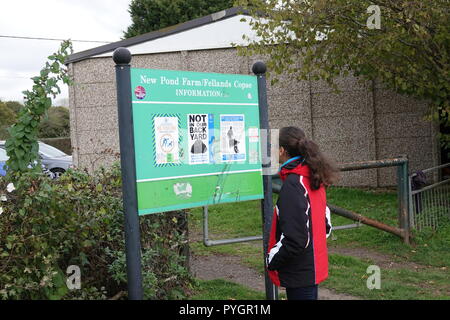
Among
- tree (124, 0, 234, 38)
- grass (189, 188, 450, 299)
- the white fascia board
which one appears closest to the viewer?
grass (189, 188, 450, 299)

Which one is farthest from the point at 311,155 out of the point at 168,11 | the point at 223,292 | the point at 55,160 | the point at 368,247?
the point at 168,11

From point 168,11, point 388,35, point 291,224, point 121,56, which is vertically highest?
point 168,11

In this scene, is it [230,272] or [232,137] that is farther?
[230,272]

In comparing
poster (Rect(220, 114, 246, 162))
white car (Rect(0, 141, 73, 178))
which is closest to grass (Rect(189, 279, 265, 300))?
poster (Rect(220, 114, 246, 162))

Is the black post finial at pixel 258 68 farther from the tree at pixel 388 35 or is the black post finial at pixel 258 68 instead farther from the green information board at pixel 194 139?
the tree at pixel 388 35

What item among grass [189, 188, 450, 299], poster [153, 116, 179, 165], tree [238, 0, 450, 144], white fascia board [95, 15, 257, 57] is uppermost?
white fascia board [95, 15, 257, 57]

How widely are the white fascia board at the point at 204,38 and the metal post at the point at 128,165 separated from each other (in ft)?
31.6

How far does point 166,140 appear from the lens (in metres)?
3.95

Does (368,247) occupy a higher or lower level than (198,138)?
lower

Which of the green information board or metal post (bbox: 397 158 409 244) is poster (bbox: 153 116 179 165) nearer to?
the green information board

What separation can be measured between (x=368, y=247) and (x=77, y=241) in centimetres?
464

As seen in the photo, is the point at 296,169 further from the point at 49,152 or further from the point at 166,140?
the point at 49,152

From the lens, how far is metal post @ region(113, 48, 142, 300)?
3.66m

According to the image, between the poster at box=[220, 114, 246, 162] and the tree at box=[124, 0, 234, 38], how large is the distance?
29163mm
